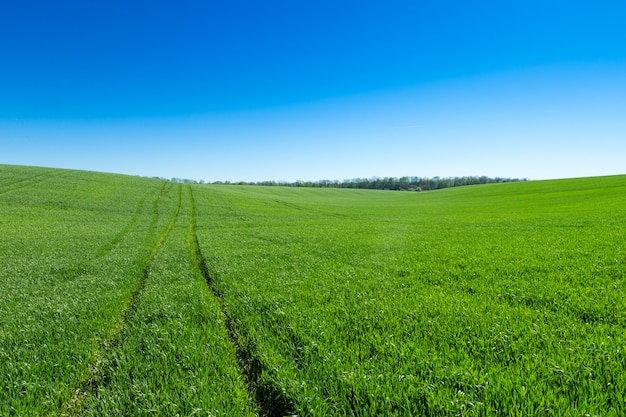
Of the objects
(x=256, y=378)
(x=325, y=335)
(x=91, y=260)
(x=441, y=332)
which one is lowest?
(x=91, y=260)

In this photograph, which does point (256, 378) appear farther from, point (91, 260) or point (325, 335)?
point (91, 260)

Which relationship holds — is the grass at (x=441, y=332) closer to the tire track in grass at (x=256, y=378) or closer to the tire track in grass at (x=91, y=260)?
the tire track in grass at (x=256, y=378)

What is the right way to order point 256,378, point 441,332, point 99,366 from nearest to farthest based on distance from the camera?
1. point 256,378
2. point 99,366
3. point 441,332

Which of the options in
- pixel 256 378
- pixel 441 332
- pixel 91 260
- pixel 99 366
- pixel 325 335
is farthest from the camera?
pixel 91 260

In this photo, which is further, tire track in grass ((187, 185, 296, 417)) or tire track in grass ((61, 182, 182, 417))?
tire track in grass ((61, 182, 182, 417))

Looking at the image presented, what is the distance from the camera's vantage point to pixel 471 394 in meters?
3.85

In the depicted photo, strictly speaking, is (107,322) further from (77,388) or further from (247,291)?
(247,291)

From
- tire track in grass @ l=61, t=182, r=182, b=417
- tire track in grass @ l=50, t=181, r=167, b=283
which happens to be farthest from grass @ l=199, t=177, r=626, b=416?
tire track in grass @ l=50, t=181, r=167, b=283

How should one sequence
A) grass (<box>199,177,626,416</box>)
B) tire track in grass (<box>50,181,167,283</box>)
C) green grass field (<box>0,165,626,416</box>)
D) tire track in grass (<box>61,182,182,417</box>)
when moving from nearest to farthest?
grass (<box>199,177,626,416</box>)
green grass field (<box>0,165,626,416</box>)
tire track in grass (<box>61,182,182,417</box>)
tire track in grass (<box>50,181,167,283</box>)

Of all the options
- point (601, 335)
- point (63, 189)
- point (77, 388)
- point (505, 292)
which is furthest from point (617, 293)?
point (63, 189)

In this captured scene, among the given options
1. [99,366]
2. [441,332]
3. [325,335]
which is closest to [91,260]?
[99,366]

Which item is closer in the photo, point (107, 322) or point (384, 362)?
point (384, 362)

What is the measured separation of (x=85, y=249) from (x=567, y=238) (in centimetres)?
3015

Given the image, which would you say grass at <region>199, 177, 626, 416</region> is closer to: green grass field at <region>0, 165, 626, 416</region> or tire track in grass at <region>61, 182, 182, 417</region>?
green grass field at <region>0, 165, 626, 416</region>
